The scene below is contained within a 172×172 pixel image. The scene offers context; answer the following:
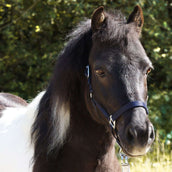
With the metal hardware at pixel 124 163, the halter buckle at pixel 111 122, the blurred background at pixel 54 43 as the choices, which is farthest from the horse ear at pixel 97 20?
the blurred background at pixel 54 43

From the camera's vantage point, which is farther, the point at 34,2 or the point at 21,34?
the point at 21,34

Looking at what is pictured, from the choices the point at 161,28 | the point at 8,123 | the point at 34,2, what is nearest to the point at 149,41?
the point at 161,28

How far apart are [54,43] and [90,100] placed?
417cm

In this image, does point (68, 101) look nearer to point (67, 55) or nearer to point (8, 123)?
point (67, 55)

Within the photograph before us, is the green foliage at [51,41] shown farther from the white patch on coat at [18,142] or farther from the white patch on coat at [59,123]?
the white patch on coat at [59,123]

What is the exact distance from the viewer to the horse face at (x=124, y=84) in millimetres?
1815

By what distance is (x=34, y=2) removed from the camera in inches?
224

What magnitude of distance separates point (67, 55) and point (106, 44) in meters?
0.30

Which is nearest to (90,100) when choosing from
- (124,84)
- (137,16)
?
(124,84)

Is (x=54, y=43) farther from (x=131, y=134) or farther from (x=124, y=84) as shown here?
(x=131, y=134)

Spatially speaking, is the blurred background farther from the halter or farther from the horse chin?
the horse chin

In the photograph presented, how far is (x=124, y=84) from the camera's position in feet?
6.31

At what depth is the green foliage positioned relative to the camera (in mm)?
5609

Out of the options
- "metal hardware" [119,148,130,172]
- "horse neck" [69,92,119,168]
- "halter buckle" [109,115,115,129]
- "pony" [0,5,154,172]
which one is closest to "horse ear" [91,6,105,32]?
"pony" [0,5,154,172]
